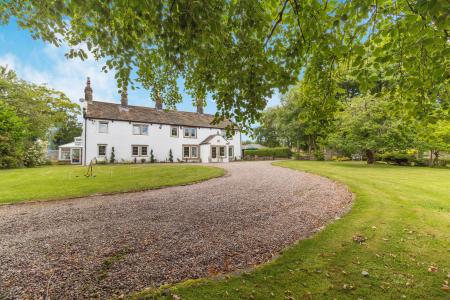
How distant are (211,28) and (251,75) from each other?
3.94 feet

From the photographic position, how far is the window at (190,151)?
31.2 meters

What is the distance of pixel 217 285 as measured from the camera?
2918 millimetres

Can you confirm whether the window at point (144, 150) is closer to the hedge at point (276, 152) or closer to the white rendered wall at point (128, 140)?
the white rendered wall at point (128, 140)

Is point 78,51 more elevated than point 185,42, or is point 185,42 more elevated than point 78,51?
point 78,51

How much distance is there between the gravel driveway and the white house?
19403 millimetres

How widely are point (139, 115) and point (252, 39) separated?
27.5m

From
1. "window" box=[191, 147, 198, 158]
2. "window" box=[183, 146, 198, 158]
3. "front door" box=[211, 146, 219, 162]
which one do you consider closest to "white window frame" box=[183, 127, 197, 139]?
"window" box=[183, 146, 198, 158]

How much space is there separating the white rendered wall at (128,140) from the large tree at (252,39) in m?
22.3

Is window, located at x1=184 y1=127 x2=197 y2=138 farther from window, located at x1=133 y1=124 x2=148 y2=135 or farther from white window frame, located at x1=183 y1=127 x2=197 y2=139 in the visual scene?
window, located at x1=133 y1=124 x2=148 y2=135

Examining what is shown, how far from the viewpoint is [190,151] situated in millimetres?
31656

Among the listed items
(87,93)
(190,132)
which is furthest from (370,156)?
(87,93)

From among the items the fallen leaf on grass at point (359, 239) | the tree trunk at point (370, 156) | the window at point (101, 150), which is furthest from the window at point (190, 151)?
the fallen leaf on grass at point (359, 239)

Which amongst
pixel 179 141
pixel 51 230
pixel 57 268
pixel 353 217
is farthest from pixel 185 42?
pixel 179 141

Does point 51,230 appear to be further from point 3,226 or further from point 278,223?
point 278,223
